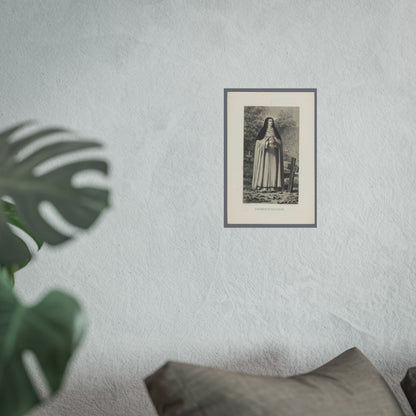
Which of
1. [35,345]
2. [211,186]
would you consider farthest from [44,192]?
[211,186]

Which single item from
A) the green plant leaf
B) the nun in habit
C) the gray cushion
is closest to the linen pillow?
the gray cushion

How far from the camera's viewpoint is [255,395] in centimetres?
93

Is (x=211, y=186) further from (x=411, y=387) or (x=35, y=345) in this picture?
(x=35, y=345)

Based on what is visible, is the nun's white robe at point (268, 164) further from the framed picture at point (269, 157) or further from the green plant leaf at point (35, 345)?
the green plant leaf at point (35, 345)

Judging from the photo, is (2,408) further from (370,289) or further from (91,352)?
(370,289)

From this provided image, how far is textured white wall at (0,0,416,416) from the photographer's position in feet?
4.48

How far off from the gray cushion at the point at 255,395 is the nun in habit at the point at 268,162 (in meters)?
0.59

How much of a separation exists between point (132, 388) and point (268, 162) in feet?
2.71

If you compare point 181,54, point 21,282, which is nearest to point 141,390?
point 21,282

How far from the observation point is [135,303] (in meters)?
1.36

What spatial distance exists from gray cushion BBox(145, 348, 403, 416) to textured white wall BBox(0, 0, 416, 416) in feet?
1.15

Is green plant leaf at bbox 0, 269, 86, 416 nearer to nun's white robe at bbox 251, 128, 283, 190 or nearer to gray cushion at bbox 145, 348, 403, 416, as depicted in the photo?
gray cushion at bbox 145, 348, 403, 416

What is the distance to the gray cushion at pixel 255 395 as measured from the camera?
2.99ft

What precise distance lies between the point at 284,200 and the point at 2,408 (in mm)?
1057
